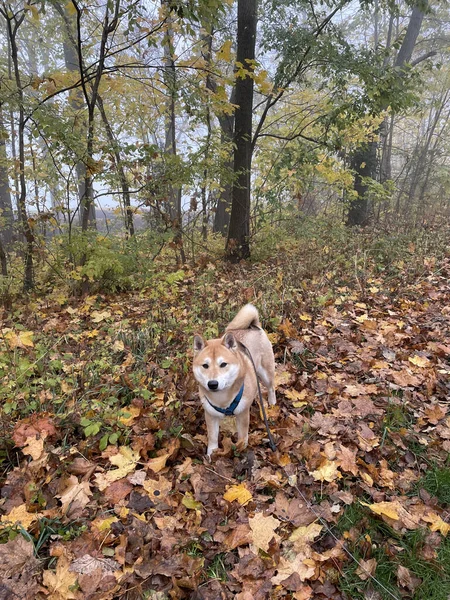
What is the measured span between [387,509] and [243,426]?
1.22m

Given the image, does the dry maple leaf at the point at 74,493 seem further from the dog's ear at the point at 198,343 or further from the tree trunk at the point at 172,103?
the tree trunk at the point at 172,103

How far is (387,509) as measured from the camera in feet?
7.96

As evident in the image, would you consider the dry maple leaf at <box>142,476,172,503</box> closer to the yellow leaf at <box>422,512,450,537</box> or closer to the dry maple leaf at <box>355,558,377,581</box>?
the dry maple leaf at <box>355,558,377,581</box>

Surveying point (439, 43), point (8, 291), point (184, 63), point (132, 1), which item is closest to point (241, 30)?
point (184, 63)

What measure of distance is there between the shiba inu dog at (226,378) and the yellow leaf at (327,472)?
678mm

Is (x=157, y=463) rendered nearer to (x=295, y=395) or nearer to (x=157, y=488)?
(x=157, y=488)

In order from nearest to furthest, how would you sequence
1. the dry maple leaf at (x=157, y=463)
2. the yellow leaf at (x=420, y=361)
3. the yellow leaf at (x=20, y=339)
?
the dry maple leaf at (x=157, y=463) < the yellow leaf at (x=20, y=339) < the yellow leaf at (x=420, y=361)

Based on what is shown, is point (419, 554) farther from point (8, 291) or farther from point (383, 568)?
point (8, 291)

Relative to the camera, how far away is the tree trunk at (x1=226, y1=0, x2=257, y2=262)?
8367mm

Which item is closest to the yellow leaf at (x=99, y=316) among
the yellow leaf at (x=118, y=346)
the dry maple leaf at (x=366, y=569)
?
the yellow leaf at (x=118, y=346)

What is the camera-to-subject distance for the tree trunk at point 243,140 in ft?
27.5

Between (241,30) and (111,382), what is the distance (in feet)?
27.7

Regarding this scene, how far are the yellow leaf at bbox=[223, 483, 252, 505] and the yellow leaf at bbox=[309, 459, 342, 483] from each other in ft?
1.69

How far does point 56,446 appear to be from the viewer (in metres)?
3.15
